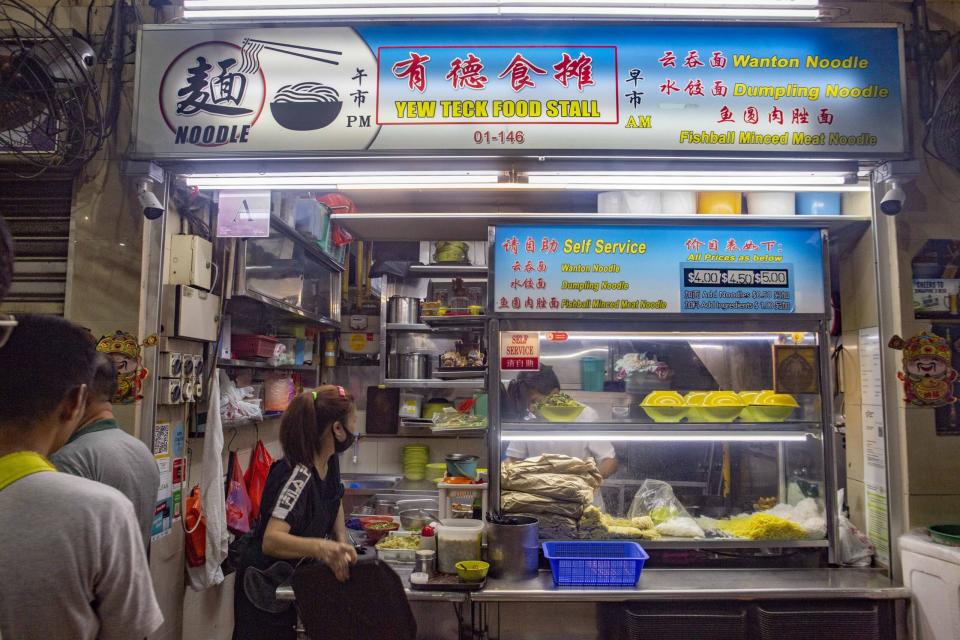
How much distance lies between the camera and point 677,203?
3486mm

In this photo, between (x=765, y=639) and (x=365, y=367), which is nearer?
(x=765, y=639)

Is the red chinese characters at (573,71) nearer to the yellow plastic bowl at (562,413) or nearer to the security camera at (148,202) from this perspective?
the yellow plastic bowl at (562,413)

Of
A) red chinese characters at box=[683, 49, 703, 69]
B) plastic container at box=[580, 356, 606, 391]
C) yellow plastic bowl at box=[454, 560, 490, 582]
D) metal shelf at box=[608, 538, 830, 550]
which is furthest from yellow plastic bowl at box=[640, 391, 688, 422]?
red chinese characters at box=[683, 49, 703, 69]

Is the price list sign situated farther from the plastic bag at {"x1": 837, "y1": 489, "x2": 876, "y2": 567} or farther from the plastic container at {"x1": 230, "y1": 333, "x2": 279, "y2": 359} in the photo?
the plastic container at {"x1": 230, "y1": 333, "x2": 279, "y2": 359}

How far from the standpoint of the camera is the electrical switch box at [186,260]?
3.28 meters

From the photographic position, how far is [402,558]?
3.14 meters

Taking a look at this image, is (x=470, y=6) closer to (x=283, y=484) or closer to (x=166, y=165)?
(x=166, y=165)

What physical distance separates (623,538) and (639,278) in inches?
54.4

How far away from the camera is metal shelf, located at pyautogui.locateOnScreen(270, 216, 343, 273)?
4.44 meters

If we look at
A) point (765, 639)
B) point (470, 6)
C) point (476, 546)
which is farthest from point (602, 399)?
point (470, 6)

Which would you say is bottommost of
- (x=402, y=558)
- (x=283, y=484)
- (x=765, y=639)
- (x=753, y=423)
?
(x=765, y=639)

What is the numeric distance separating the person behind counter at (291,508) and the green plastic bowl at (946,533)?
275cm

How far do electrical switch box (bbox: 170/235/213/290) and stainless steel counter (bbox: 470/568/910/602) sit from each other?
2185 millimetres

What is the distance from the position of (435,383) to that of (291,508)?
3.38 metres
